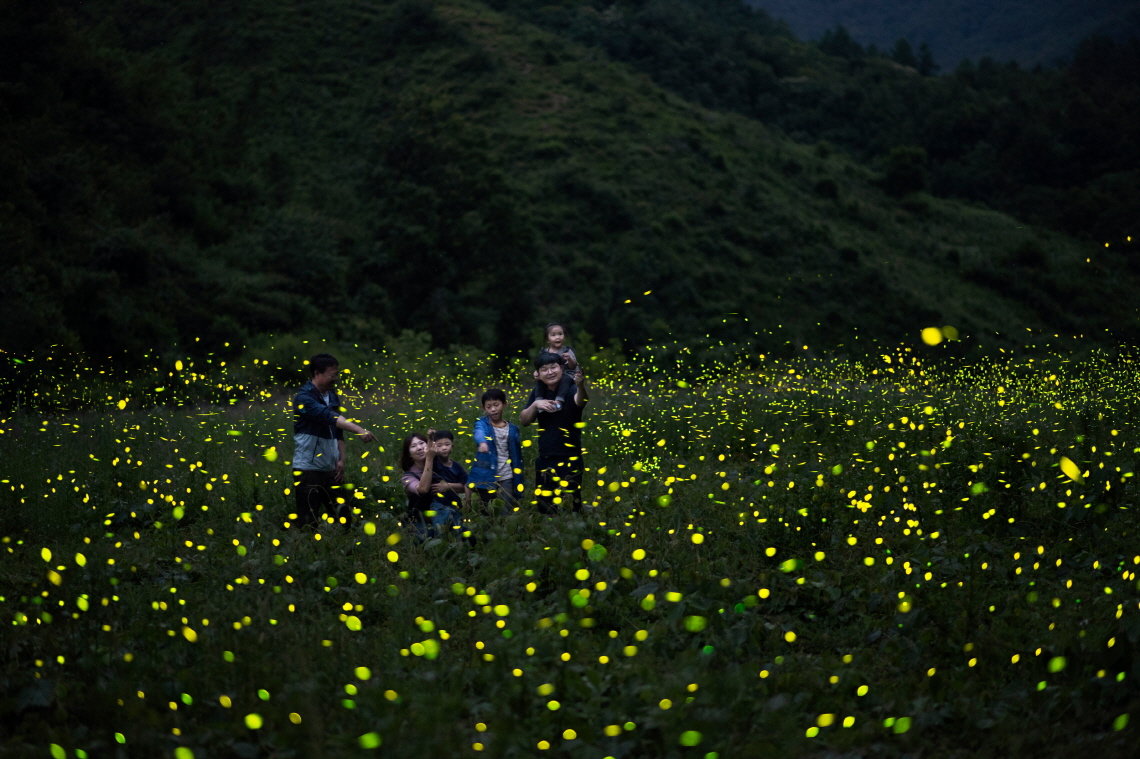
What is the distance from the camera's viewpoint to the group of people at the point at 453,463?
23.6ft

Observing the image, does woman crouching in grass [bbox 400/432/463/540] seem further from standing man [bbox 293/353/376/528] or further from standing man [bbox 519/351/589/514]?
standing man [bbox 519/351/589/514]

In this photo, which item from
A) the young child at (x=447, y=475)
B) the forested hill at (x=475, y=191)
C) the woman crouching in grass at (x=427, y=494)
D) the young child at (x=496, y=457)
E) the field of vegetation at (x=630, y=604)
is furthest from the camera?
the forested hill at (x=475, y=191)

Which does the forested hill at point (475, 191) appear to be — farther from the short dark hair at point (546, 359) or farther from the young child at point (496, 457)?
the short dark hair at point (546, 359)

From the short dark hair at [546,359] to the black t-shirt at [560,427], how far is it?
7.1 inches

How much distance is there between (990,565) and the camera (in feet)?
20.2

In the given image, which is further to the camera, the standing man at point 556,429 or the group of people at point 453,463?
the standing man at point 556,429

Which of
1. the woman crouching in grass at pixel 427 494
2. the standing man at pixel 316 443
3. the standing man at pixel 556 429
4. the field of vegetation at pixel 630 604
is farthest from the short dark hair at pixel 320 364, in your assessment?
the standing man at pixel 556 429

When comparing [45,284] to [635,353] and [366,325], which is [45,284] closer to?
[366,325]

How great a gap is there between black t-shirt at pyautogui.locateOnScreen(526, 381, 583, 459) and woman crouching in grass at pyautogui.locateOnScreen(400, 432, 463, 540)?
31.6 inches

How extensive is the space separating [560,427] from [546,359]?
0.54m

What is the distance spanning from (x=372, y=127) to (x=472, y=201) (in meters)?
9.82

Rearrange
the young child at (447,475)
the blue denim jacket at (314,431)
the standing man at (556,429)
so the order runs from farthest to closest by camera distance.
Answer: the standing man at (556,429) < the young child at (447,475) < the blue denim jacket at (314,431)

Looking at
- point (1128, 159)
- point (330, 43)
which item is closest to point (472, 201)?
point (330, 43)

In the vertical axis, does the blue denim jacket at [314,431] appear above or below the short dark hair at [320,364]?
below
